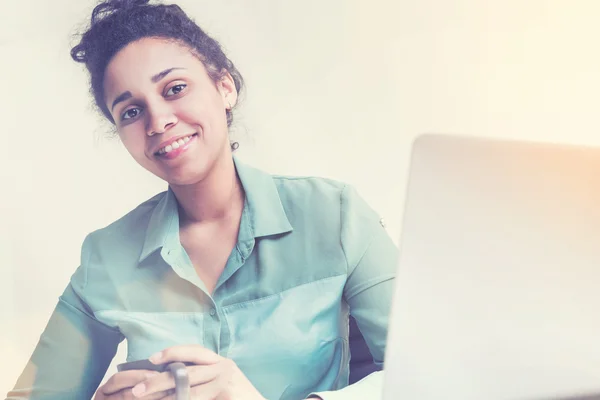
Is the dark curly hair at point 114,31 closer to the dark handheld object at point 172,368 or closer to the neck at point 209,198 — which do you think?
the neck at point 209,198

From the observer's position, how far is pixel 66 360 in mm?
1052

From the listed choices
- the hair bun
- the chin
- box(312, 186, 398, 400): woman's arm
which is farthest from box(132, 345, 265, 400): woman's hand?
the hair bun

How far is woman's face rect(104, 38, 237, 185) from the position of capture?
1055 millimetres

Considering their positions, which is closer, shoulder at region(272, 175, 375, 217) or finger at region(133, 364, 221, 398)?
finger at region(133, 364, 221, 398)

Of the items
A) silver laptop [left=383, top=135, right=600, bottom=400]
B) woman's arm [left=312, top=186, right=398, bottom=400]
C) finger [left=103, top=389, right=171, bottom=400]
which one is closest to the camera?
silver laptop [left=383, top=135, right=600, bottom=400]

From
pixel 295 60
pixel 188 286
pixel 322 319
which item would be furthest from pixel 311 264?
pixel 295 60

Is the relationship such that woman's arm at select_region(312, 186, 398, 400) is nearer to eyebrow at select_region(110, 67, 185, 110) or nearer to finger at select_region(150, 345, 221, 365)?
finger at select_region(150, 345, 221, 365)

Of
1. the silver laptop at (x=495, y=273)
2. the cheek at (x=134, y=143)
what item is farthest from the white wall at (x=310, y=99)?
the silver laptop at (x=495, y=273)

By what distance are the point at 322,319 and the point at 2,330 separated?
55 centimetres

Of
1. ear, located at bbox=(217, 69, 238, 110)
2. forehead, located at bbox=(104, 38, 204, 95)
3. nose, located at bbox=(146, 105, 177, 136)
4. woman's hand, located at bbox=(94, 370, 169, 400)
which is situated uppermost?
forehead, located at bbox=(104, 38, 204, 95)

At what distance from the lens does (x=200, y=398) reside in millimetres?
1011

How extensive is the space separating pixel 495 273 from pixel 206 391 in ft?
1.80

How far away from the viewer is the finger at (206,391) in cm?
101

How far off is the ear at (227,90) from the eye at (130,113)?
0.15 meters
